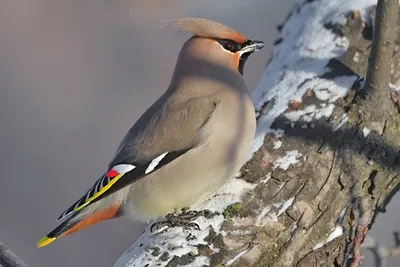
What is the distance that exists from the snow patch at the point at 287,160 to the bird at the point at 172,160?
143mm

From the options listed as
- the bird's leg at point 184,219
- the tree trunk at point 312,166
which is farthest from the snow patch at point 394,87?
the bird's leg at point 184,219

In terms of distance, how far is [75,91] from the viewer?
796 centimetres

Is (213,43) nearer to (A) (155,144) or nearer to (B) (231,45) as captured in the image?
(B) (231,45)

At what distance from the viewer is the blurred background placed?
667cm

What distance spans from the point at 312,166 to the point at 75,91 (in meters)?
4.85

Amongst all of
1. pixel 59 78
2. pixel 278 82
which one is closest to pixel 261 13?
pixel 59 78

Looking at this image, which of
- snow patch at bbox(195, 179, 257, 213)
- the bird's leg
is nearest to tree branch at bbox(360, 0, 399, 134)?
snow patch at bbox(195, 179, 257, 213)

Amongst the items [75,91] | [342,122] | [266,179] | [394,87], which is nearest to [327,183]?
[266,179]

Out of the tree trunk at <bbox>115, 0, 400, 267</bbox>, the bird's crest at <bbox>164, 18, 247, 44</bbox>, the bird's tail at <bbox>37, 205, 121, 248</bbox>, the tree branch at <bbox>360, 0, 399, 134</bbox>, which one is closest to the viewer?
the tree trunk at <bbox>115, 0, 400, 267</bbox>

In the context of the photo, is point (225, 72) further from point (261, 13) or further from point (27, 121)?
point (261, 13)

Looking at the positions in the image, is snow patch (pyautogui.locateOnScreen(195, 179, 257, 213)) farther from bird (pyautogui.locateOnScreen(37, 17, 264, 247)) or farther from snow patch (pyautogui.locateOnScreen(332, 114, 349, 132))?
snow patch (pyautogui.locateOnScreen(332, 114, 349, 132))

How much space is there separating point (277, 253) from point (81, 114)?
478 cm

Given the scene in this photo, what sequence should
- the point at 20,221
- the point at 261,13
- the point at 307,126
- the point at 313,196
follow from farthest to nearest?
the point at 261,13
the point at 20,221
the point at 307,126
the point at 313,196

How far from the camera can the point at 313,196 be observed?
3330 mm
